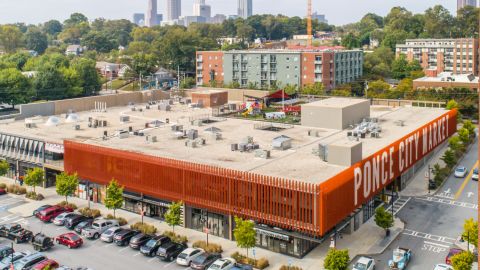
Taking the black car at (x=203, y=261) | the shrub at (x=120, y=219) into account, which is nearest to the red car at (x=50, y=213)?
the shrub at (x=120, y=219)

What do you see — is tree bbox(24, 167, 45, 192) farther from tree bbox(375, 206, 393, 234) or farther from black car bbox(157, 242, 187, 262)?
tree bbox(375, 206, 393, 234)

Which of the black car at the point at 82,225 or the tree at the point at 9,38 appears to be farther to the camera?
the tree at the point at 9,38

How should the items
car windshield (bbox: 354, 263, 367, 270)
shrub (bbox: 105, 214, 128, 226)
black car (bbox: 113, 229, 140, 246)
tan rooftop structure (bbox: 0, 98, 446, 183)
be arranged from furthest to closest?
1. shrub (bbox: 105, 214, 128, 226)
2. tan rooftop structure (bbox: 0, 98, 446, 183)
3. black car (bbox: 113, 229, 140, 246)
4. car windshield (bbox: 354, 263, 367, 270)

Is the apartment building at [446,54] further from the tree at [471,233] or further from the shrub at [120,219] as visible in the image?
the shrub at [120,219]

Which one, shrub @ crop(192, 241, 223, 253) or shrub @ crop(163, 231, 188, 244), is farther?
shrub @ crop(163, 231, 188, 244)

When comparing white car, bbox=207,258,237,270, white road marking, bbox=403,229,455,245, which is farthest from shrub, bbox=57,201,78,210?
white road marking, bbox=403,229,455,245

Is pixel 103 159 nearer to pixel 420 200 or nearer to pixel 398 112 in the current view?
pixel 420 200
